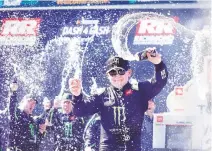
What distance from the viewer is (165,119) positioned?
7.87ft

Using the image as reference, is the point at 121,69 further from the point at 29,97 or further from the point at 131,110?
the point at 29,97

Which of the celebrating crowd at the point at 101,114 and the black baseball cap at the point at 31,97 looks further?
the black baseball cap at the point at 31,97

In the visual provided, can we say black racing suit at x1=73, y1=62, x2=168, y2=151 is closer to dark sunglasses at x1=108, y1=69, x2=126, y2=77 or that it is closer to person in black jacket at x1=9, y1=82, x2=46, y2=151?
dark sunglasses at x1=108, y1=69, x2=126, y2=77

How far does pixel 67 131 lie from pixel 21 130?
11.3 inches

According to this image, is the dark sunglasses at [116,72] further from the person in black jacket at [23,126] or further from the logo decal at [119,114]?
the person in black jacket at [23,126]

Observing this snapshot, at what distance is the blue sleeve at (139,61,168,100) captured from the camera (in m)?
2.38

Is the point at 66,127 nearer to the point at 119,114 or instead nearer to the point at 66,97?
the point at 66,97

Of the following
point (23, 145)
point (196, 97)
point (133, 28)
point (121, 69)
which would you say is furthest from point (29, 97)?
point (196, 97)

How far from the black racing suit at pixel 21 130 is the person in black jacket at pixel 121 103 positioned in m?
0.30

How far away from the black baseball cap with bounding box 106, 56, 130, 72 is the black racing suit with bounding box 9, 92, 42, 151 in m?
0.56

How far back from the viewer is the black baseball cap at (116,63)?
2.41m

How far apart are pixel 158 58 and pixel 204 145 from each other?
0.54 meters

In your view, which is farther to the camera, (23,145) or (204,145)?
(23,145)

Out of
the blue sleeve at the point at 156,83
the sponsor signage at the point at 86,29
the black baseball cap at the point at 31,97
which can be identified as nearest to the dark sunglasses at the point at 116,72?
the blue sleeve at the point at 156,83
